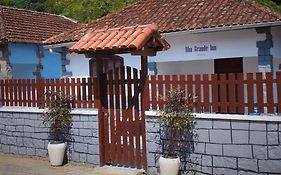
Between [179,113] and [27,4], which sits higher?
[27,4]

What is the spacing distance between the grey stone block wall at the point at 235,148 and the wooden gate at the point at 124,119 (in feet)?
3.59

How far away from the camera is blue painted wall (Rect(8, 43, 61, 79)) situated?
16.3 meters

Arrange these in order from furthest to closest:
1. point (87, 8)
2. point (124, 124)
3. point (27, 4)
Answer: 1. point (27, 4)
2. point (87, 8)
3. point (124, 124)

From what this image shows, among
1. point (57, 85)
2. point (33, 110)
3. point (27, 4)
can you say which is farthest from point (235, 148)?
point (27, 4)

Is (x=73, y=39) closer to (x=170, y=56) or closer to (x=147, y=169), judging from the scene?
(x=170, y=56)

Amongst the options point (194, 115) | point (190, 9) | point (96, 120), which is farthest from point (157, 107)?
point (190, 9)

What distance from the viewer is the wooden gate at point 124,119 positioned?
23.3 feet

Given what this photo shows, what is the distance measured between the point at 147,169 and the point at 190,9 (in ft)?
22.2

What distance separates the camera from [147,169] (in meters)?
6.99

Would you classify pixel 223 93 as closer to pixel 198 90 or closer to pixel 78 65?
pixel 198 90

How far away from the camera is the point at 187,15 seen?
11.6m

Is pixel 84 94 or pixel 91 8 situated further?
pixel 91 8

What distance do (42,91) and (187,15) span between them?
5.35 meters

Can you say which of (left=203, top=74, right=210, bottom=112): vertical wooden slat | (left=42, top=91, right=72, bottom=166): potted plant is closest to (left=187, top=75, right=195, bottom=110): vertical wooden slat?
(left=203, top=74, right=210, bottom=112): vertical wooden slat
